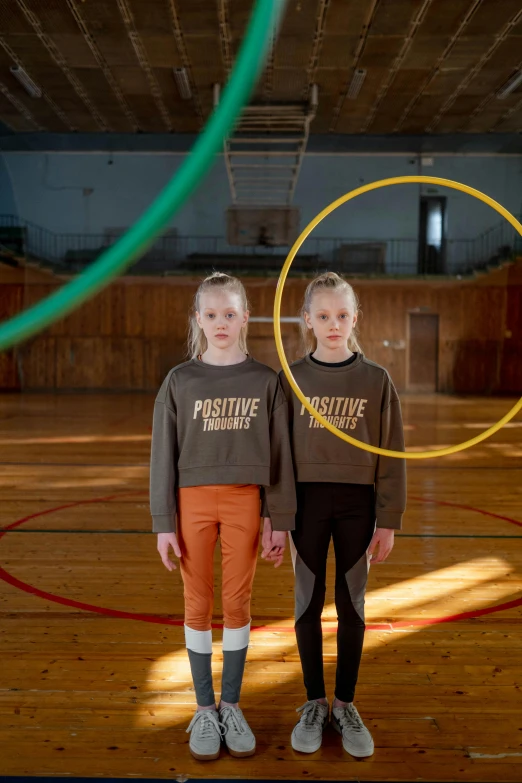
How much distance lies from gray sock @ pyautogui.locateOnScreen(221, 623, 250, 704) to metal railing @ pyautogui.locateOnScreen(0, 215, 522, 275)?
62.6 feet

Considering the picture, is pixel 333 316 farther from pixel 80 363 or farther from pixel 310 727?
pixel 80 363

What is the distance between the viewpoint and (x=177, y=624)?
3.31m

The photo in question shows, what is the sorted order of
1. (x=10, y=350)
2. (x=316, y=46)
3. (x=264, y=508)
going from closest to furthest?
(x=264, y=508), (x=316, y=46), (x=10, y=350)

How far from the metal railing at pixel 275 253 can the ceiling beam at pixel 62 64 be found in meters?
3.31

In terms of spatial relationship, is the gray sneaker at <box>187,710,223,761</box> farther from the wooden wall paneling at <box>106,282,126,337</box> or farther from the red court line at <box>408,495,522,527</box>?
the wooden wall paneling at <box>106,282,126,337</box>

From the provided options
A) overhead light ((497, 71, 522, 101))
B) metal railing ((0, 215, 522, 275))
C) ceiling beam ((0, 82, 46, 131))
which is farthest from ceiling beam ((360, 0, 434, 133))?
ceiling beam ((0, 82, 46, 131))

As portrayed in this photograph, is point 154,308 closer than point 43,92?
No

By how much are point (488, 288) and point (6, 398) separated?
548 inches

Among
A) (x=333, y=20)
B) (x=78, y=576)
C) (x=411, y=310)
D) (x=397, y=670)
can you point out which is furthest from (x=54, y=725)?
(x=411, y=310)

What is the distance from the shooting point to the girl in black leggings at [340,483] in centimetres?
230

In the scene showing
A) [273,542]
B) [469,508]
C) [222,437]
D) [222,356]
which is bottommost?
[469,508]

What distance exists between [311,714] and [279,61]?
15.1 metres

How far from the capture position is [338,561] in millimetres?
2361

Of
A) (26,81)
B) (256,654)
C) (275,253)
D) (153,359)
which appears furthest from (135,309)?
(256,654)
